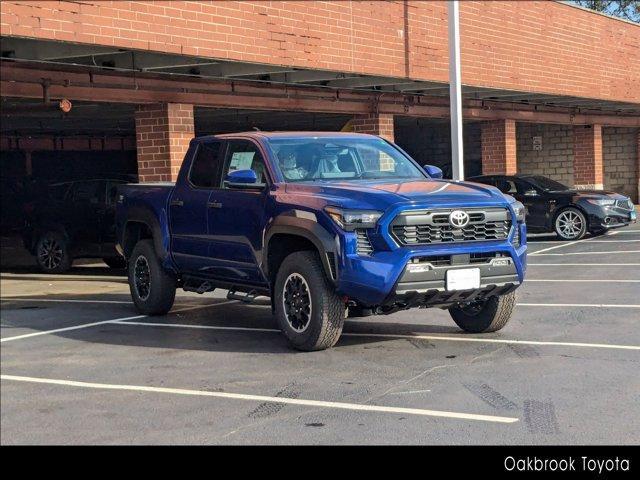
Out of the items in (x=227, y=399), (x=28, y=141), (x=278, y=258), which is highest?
(x=28, y=141)

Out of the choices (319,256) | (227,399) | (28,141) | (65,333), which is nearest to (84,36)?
(65,333)

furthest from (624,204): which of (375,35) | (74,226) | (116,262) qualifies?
(74,226)

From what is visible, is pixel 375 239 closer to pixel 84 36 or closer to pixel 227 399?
pixel 227 399

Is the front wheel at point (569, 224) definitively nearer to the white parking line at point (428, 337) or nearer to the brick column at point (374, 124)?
the brick column at point (374, 124)

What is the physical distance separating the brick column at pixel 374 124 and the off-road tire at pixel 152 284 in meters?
8.44

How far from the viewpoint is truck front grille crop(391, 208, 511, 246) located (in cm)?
813

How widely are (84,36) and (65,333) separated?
394 cm

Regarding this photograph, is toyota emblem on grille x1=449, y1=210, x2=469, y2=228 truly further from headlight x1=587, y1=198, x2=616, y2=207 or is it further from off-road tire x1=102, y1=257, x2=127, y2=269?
headlight x1=587, y1=198, x2=616, y2=207

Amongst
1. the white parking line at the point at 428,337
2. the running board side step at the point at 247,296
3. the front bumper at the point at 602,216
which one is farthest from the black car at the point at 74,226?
the front bumper at the point at 602,216

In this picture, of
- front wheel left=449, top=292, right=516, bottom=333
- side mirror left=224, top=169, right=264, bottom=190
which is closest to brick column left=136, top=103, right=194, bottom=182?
side mirror left=224, top=169, right=264, bottom=190

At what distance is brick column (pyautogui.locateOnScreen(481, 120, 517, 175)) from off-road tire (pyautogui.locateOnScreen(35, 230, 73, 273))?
10.8 meters

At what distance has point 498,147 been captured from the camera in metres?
23.1

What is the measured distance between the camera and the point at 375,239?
26.5 feet

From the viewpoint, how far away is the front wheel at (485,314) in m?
9.38
